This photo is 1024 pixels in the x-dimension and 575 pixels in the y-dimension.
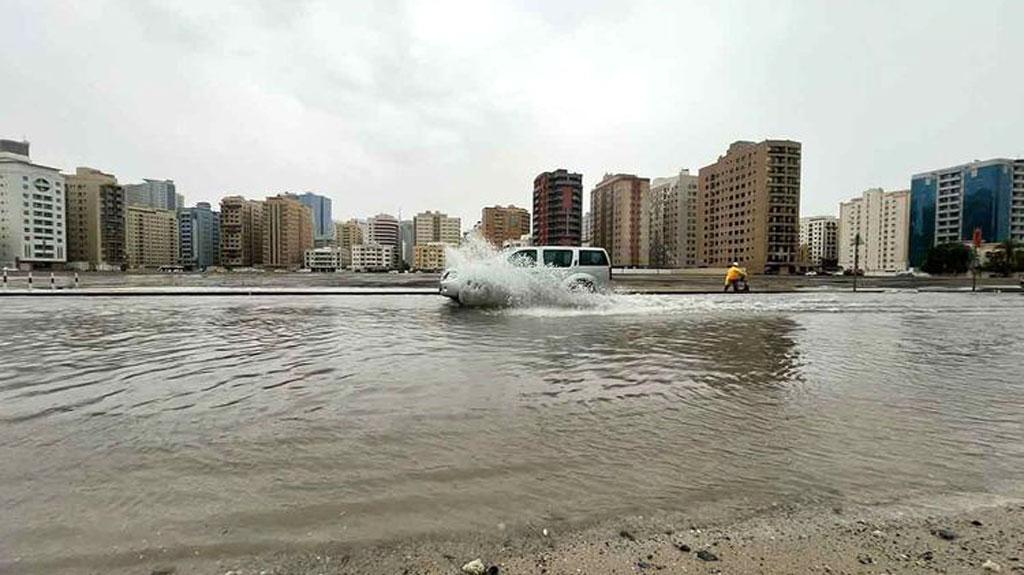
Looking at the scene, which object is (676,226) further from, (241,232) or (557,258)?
(557,258)

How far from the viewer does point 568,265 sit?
16000 millimetres

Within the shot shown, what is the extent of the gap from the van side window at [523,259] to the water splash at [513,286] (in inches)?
3.3

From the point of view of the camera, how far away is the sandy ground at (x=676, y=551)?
2240 millimetres

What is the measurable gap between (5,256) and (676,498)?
→ 141 m

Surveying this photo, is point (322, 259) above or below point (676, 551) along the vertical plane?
above

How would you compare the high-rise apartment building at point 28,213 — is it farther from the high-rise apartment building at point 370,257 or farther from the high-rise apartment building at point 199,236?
the high-rise apartment building at point 370,257

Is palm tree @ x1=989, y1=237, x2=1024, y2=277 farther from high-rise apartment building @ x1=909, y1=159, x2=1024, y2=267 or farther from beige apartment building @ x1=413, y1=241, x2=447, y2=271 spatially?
beige apartment building @ x1=413, y1=241, x2=447, y2=271

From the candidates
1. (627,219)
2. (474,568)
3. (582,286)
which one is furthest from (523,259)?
(627,219)

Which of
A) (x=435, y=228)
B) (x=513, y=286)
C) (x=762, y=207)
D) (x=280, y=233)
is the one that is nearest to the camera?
(x=513, y=286)

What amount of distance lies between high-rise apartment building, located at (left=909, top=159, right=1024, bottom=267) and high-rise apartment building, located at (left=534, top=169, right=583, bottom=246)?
74.0m

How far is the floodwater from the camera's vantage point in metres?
2.75

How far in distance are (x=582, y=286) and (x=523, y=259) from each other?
6.63 ft

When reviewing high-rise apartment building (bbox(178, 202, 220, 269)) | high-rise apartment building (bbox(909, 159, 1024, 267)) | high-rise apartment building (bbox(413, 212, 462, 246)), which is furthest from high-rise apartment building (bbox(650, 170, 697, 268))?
high-rise apartment building (bbox(178, 202, 220, 269))

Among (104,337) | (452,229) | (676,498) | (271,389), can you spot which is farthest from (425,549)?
(452,229)
